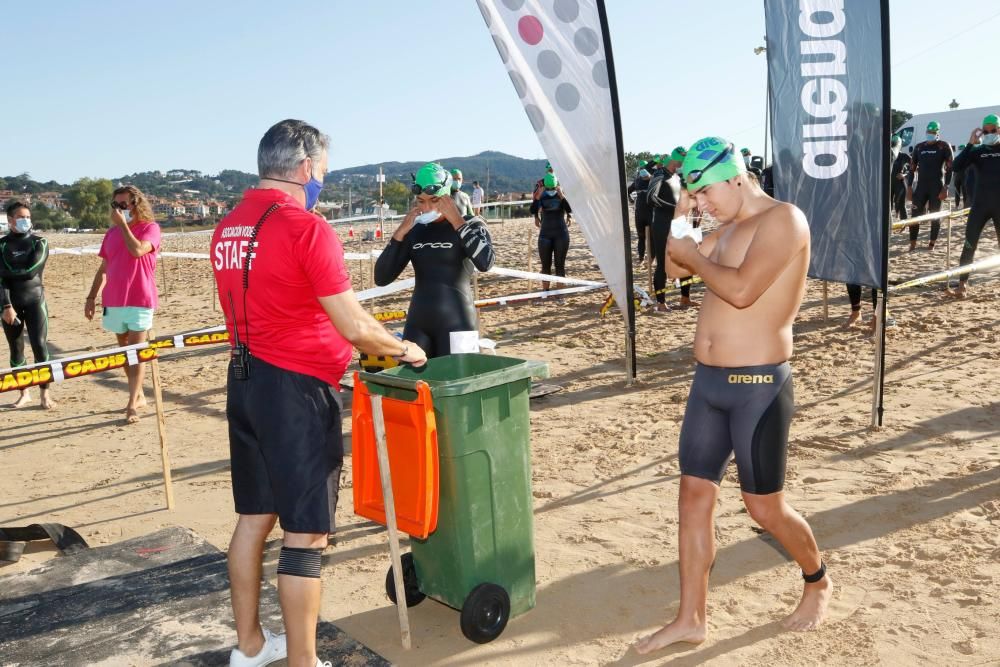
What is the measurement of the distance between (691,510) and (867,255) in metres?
3.15

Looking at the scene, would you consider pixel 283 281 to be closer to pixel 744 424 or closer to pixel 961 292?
pixel 744 424

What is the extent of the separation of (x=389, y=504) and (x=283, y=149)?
1445 millimetres

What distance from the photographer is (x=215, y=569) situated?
4.32 metres

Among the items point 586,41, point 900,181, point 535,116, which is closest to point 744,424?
point 535,116

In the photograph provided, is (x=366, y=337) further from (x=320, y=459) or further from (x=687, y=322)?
(x=687, y=322)

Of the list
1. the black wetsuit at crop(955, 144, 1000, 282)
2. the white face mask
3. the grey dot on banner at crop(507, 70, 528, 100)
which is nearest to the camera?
the white face mask

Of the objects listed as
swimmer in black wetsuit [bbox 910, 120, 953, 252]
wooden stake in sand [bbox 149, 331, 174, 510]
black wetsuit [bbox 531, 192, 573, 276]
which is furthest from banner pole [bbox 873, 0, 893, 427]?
swimmer in black wetsuit [bbox 910, 120, 953, 252]

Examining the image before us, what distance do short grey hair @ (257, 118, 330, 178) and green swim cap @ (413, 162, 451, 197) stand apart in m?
1.73

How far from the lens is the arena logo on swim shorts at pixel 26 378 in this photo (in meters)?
4.84

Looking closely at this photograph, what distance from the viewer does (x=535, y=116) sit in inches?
242

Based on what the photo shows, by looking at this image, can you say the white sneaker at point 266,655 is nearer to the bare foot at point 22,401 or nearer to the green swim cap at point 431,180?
the green swim cap at point 431,180

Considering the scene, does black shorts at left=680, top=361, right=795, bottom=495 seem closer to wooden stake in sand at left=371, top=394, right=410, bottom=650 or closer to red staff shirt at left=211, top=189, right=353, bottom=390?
wooden stake in sand at left=371, top=394, right=410, bottom=650

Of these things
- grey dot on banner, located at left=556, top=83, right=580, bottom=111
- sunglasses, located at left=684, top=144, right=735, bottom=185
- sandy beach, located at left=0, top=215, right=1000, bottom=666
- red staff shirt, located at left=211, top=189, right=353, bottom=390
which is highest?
grey dot on banner, located at left=556, top=83, right=580, bottom=111

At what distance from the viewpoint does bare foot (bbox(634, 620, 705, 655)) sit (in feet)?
11.2
